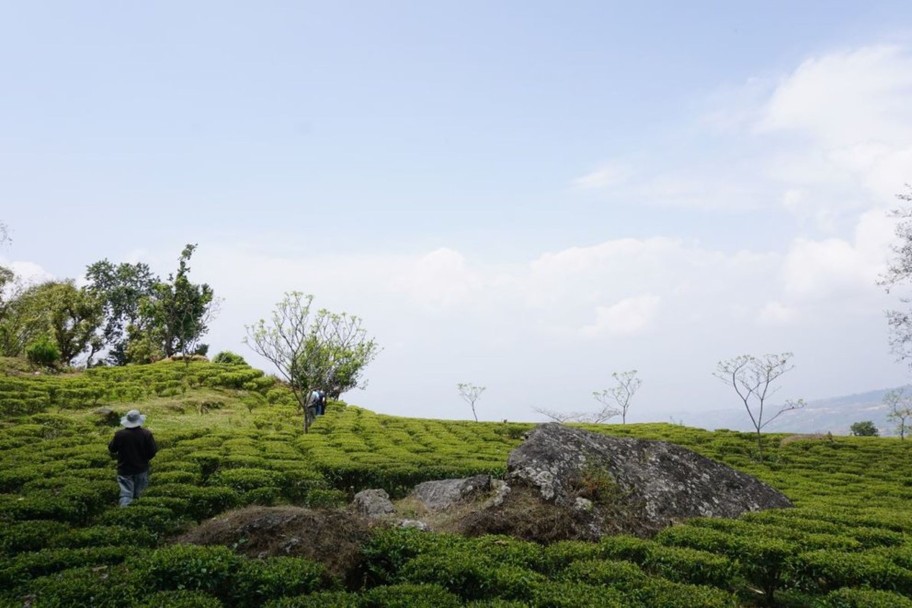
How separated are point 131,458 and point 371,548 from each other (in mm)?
7146

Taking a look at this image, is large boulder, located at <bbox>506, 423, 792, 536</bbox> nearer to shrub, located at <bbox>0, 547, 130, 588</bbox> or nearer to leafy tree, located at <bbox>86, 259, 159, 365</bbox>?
shrub, located at <bbox>0, 547, 130, 588</bbox>

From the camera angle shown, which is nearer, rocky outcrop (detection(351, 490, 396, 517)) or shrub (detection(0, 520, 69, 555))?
shrub (detection(0, 520, 69, 555))

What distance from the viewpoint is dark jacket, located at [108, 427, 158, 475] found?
12.6 m

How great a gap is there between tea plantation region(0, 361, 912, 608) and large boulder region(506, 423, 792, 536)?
1.28m

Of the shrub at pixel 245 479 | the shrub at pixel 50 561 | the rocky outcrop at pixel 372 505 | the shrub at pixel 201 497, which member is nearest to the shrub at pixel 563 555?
the rocky outcrop at pixel 372 505

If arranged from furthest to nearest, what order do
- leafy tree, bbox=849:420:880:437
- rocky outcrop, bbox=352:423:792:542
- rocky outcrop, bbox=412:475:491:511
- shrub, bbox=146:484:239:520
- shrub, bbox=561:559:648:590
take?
leafy tree, bbox=849:420:880:437, rocky outcrop, bbox=412:475:491:511, shrub, bbox=146:484:239:520, rocky outcrop, bbox=352:423:792:542, shrub, bbox=561:559:648:590

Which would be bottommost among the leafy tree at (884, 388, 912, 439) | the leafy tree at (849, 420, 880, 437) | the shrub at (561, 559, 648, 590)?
the shrub at (561, 559, 648, 590)

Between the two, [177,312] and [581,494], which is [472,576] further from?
[177,312]

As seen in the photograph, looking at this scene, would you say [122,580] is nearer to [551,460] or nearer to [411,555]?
[411,555]

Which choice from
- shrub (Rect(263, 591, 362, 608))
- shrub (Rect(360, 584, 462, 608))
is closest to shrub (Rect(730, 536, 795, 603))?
shrub (Rect(360, 584, 462, 608))

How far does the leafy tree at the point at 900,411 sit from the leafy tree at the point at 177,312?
49.3 m

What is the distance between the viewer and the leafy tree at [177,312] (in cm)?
4938

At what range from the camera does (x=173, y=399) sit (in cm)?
3188

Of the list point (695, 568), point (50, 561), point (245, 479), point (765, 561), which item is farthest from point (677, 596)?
point (245, 479)
